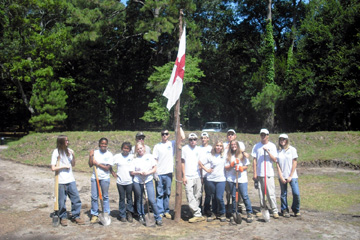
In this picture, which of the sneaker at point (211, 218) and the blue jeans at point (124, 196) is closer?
the blue jeans at point (124, 196)

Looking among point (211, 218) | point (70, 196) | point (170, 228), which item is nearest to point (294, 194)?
point (211, 218)

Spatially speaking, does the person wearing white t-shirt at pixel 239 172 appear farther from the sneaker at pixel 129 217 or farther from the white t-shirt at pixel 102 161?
the white t-shirt at pixel 102 161

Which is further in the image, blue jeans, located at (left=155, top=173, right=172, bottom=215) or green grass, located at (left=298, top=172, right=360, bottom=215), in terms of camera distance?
green grass, located at (left=298, top=172, right=360, bottom=215)

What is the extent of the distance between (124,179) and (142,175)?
0.42 m

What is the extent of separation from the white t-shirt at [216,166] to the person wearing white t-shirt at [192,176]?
0.25 metres

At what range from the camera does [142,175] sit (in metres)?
7.38

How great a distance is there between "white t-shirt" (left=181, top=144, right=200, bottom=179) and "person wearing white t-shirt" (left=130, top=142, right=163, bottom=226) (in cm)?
72

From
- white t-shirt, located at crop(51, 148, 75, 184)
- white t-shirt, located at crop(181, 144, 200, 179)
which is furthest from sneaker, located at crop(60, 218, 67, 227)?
white t-shirt, located at crop(181, 144, 200, 179)

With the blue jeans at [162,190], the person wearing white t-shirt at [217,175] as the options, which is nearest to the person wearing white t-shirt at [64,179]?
the blue jeans at [162,190]

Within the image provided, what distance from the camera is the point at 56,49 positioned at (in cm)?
2856

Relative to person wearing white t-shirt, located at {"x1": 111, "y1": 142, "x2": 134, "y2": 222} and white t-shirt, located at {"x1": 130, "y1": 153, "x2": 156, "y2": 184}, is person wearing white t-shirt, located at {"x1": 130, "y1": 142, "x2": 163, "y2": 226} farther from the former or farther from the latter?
person wearing white t-shirt, located at {"x1": 111, "y1": 142, "x2": 134, "y2": 222}

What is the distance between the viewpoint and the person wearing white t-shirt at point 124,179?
7438 mm

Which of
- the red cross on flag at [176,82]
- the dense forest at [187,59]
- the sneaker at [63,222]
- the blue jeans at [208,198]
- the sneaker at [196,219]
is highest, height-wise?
the dense forest at [187,59]

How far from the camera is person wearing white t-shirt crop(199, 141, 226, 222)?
24.7ft
